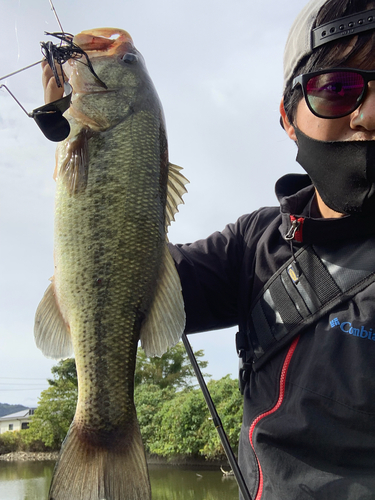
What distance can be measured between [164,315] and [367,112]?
1100 millimetres

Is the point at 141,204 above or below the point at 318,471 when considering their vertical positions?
above

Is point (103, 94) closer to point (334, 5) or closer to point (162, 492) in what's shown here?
point (334, 5)

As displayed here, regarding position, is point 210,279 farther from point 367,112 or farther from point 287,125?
point 367,112

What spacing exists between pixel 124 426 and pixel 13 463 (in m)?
49.7

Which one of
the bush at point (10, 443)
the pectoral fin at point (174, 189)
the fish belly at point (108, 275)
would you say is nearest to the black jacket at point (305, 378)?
the pectoral fin at point (174, 189)

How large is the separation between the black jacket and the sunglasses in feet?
1.43

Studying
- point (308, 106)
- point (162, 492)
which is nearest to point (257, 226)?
point (308, 106)

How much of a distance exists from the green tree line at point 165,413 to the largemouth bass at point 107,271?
1376cm

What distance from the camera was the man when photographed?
1403 mm

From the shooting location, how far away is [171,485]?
24.9 metres

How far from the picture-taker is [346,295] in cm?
161

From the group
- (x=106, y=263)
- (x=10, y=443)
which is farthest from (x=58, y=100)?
(x=10, y=443)

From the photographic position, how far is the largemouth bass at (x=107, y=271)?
5.04ft

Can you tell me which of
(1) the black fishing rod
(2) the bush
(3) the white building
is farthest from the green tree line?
(1) the black fishing rod
